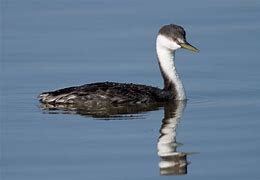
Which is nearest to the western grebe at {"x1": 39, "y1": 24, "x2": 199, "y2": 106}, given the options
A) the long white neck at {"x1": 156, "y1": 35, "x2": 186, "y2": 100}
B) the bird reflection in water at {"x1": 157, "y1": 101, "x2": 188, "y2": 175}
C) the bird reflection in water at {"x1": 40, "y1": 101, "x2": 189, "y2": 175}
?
the long white neck at {"x1": 156, "y1": 35, "x2": 186, "y2": 100}

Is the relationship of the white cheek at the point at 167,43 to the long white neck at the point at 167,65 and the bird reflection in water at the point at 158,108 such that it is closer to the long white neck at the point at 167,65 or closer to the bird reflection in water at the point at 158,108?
the long white neck at the point at 167,65

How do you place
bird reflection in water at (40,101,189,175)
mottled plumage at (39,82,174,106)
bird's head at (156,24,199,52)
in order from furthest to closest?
bird's head at (156,24,199,52) < mottled plumage at (39,82,174,106) < bird reflection in water at (40,101,189,175)

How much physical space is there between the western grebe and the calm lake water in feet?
1.07

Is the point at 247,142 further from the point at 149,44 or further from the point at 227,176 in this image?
the point at 149,44

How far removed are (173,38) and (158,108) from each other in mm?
1261

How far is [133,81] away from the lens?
1936 centimetres

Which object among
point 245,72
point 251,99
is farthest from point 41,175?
point 245,72

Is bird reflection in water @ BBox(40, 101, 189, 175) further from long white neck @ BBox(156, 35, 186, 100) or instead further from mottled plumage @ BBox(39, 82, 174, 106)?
long white neck @ BBox(156, 35, 186, 100)

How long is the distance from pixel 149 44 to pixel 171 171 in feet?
24.4

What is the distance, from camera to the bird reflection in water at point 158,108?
15324mm

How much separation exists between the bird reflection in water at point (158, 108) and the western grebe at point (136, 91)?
100mm

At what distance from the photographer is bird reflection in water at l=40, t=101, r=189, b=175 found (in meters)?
15.3

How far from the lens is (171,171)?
1431 centimetres

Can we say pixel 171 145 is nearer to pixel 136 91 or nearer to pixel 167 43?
pixel 136 91
